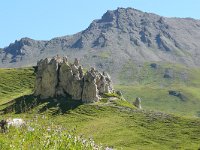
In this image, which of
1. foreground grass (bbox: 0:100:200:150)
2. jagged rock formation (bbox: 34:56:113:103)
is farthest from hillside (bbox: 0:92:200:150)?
jagged rock formation (bbox: 34:56:113:103)

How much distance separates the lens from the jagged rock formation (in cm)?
16088

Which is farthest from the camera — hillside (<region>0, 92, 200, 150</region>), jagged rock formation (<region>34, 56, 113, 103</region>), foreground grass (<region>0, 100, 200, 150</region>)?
jagged rock formation (<region>34, 56, 113, 103</region>)

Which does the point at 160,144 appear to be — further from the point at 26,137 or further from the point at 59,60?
the point at 26,137

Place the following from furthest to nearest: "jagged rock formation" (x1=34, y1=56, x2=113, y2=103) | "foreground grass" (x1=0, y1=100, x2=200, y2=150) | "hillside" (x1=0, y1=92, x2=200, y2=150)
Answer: "jagged rock formation" (x1=34, y1=56, x2=113, y2=103), "hillside" (x1=0, y1=92, x2=200, y2=150), "foreground grass" (x1=0, y1=100, x2=200, y2=150)

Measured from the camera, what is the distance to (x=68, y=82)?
Answer: 16512 cm

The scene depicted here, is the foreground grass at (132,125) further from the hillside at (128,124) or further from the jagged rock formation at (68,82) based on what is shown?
the jagged rock formation at (68,82)

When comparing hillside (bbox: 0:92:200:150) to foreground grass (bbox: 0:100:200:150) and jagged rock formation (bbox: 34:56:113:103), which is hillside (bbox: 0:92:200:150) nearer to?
foreground grass (bbox: 0:100:200:150)

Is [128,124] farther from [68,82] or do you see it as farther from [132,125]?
[68,82]

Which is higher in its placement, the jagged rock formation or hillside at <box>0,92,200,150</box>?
the jagged rock formation

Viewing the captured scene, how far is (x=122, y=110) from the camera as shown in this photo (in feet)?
520

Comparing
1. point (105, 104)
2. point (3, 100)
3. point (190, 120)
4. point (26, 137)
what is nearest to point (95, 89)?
point (105, 104)

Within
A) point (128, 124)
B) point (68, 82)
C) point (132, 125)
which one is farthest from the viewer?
point (68, 82)

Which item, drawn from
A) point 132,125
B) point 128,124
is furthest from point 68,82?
point 132,125

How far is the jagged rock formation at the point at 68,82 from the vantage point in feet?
528
